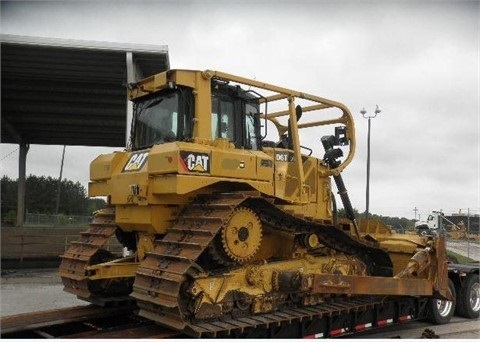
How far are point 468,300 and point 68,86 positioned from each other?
13736 millimetres

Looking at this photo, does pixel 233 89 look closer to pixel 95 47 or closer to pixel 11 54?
pixel 95 47

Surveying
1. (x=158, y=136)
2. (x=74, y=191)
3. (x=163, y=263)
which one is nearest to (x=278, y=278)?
(x=163, y=263)

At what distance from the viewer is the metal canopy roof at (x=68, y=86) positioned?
1338 centimetres

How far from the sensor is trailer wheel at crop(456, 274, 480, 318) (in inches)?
402

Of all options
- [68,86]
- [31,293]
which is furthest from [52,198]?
[31,293]

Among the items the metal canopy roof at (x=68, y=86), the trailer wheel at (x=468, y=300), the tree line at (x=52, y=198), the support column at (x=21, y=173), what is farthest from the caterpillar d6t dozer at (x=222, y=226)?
the tree line at (x=52, y=198)

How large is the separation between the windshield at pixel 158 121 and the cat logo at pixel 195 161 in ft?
1.93

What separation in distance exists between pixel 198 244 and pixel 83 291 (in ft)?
8.92

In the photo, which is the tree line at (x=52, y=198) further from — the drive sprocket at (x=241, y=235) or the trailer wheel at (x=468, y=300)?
the drive sprocket at (x=241, y=235)

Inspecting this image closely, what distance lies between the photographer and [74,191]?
73562 millimetres

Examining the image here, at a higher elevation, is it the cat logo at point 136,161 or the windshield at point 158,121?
the windshield at point 158,121

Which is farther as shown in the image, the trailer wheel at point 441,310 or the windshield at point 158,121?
the trailer wheel at point 441,310

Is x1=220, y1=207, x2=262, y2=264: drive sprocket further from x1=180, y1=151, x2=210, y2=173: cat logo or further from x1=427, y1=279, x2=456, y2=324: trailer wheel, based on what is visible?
x1=427, y1=279, x2=456, y2=324: trailer wheel

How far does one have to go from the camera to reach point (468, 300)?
33.4 feet
